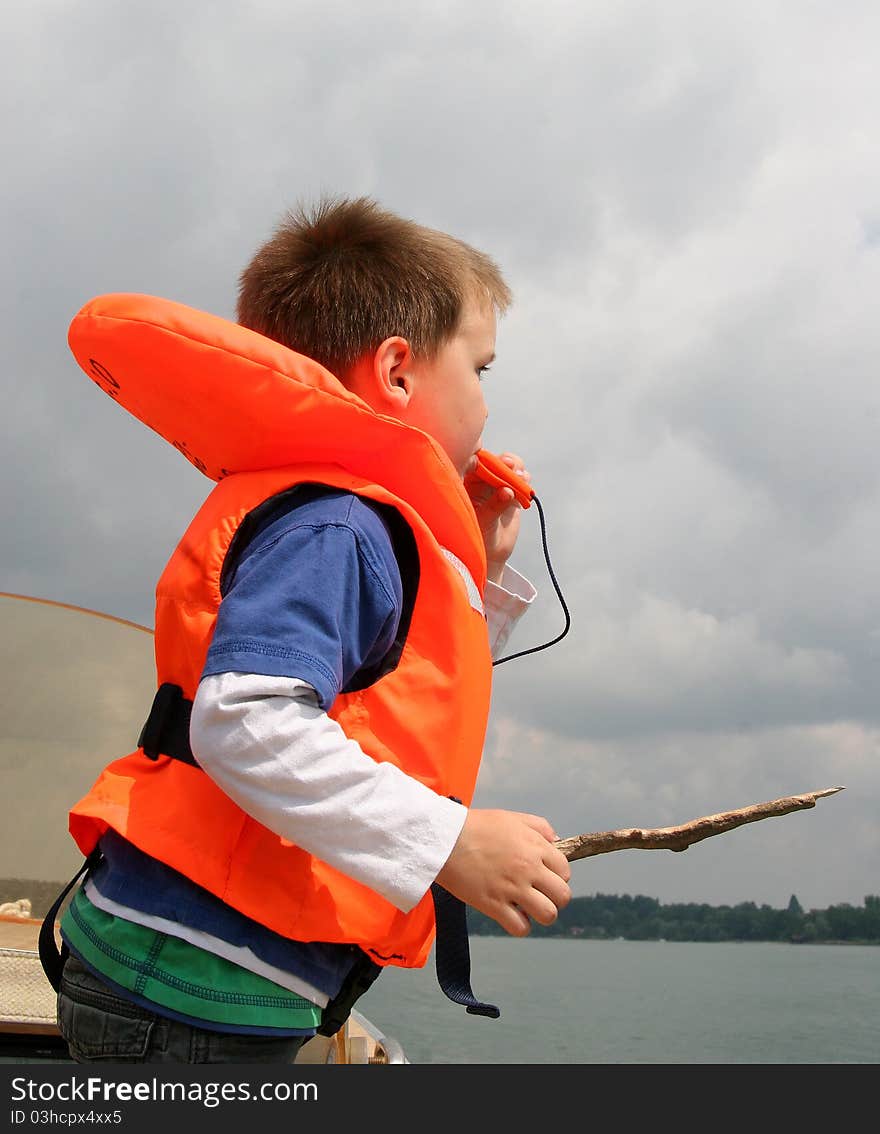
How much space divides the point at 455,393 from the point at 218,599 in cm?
63

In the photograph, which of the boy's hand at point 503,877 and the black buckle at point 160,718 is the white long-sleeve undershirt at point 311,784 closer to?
the boy's hand at point 503,877

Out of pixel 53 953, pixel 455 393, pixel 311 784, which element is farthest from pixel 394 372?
pixel 53 953

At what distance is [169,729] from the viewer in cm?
150

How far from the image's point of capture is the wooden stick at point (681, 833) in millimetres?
1550

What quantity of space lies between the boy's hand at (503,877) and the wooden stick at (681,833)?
186 mm

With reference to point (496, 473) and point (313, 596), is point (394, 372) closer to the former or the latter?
point (496, 473)

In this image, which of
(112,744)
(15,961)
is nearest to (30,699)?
(112,744)

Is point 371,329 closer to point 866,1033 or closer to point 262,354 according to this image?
point 262,354

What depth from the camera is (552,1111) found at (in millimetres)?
1372

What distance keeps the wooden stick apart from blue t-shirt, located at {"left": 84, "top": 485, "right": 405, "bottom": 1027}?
0.40 m

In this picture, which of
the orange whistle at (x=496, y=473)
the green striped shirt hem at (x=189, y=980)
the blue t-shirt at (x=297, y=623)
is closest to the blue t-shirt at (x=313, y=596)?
the blue t-shirt at (x=297, y=623)

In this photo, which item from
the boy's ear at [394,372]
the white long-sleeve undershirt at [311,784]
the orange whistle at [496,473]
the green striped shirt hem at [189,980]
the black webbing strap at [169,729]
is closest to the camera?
the white long-sleeve undershirt at [311,784]

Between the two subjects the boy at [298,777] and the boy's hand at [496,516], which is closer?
the boy at [298,777]

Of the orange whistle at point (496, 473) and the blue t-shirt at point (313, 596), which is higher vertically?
the orange whistle at point (496, 473)
